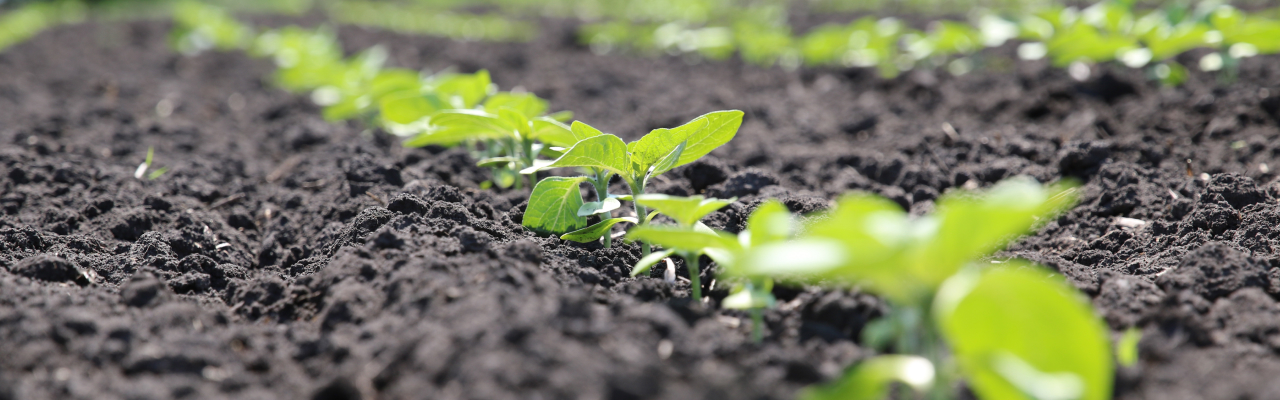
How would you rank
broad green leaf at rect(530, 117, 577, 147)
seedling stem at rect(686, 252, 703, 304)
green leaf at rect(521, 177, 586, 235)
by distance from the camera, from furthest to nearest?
broad green leaf at rect(530, 117, 577, 147) → green leaf at rect(521, 177, 586, 235) → seedling stem at rect(686, 252, 703, 304)

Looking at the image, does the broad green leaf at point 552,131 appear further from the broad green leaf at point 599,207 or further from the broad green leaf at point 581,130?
the broad green leaf at point 599,207

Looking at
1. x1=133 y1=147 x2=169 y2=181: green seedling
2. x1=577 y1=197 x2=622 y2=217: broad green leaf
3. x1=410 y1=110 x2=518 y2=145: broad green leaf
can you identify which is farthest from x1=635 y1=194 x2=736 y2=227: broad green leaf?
x1=133 y1=147 x2=169 y2=181: green seedling

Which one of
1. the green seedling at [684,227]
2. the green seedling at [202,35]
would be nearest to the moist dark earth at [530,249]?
the green seedling at [684,227]

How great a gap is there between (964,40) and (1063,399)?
4280mm

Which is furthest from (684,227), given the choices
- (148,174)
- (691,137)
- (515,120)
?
(148,174)

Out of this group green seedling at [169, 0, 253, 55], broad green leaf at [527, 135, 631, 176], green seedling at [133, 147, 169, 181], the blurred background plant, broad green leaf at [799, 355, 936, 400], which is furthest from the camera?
green seedling at [169, 0, 253, 55]

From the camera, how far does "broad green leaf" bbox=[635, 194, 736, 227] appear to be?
61.5 inches

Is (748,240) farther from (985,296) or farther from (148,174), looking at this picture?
(148,174)

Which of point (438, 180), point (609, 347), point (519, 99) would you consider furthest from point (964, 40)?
point (609, 347)

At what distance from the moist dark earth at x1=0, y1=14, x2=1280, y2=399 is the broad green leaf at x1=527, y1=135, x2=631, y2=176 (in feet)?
Answer: 0.74

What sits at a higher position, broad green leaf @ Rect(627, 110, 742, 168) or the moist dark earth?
broad green leaf @ Rect(627, 110, 742, 168)

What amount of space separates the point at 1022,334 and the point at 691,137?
1.03 m

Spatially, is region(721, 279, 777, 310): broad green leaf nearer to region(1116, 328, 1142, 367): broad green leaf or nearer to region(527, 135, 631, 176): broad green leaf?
region(527, 135, 631, 176): broad green leaf

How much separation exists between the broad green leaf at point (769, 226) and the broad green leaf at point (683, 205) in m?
0.10
